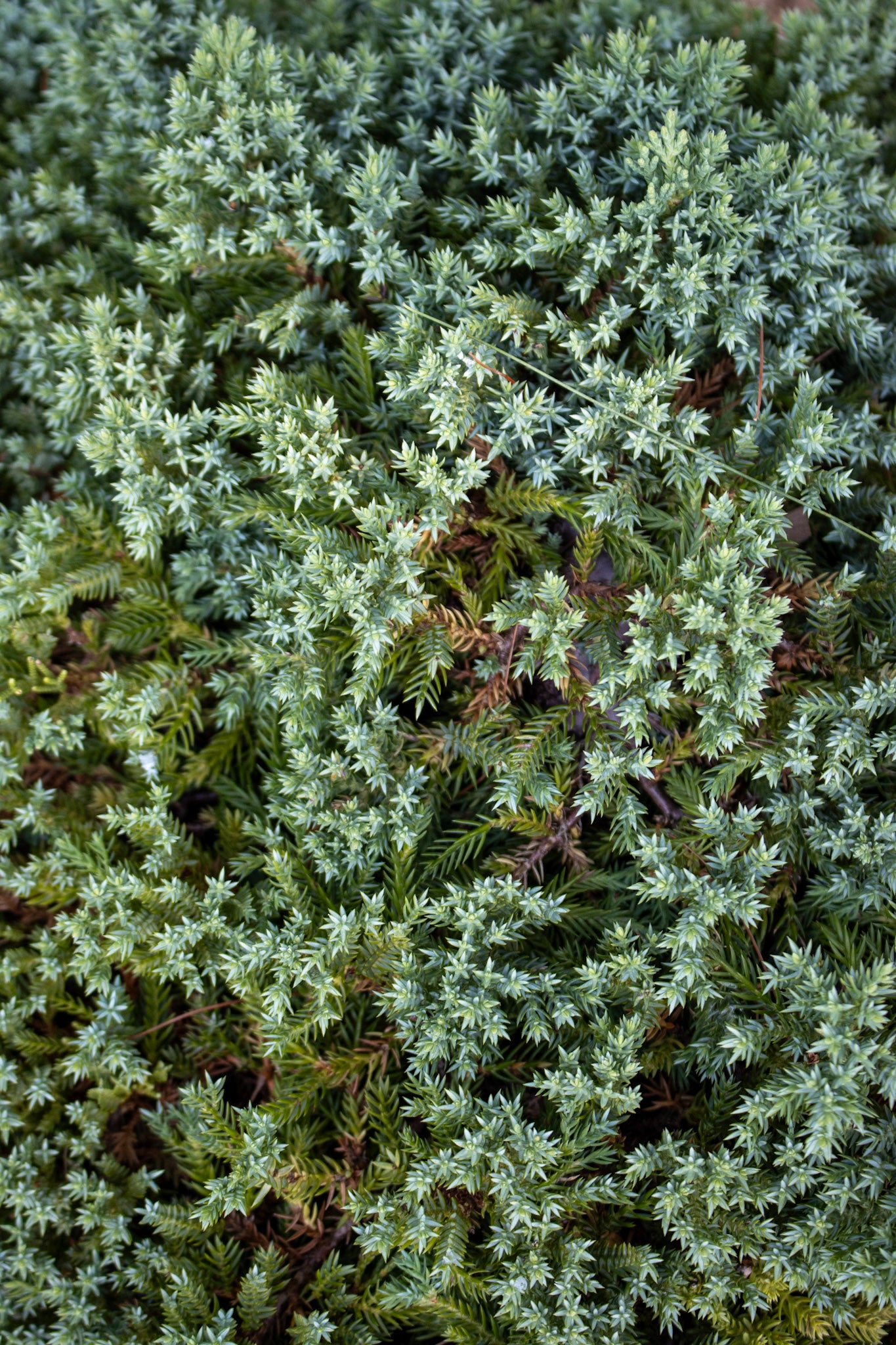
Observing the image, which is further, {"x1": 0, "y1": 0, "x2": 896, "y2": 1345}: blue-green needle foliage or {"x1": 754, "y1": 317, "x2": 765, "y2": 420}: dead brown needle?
{"x1": 754, "y1": 317, "x2": 765, "y2": 420}: dead brown needle

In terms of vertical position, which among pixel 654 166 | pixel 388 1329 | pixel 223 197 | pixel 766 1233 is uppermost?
pixel 654 166

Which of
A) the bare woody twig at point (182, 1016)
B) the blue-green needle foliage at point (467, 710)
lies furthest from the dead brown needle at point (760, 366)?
the bare woody twig at point (182, 1016)

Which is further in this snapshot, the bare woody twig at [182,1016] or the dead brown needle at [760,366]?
the bare woody twig at [182,1016]

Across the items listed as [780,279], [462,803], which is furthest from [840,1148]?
[780,279]

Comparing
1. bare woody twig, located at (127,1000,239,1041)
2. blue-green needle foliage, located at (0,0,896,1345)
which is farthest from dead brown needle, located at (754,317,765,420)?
bare woody twig, located at (127,1000,239,1041)

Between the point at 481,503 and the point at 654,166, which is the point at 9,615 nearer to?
the point at 481,503

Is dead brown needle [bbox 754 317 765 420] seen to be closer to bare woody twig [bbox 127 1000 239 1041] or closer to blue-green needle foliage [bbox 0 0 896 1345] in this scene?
blue-green needle foliage [bbox 0 0 896 1345]

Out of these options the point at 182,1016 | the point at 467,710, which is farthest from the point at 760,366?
the point at 182,1016

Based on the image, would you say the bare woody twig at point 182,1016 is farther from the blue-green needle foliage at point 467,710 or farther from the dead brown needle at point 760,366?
the dead brown needle at point 760,366
